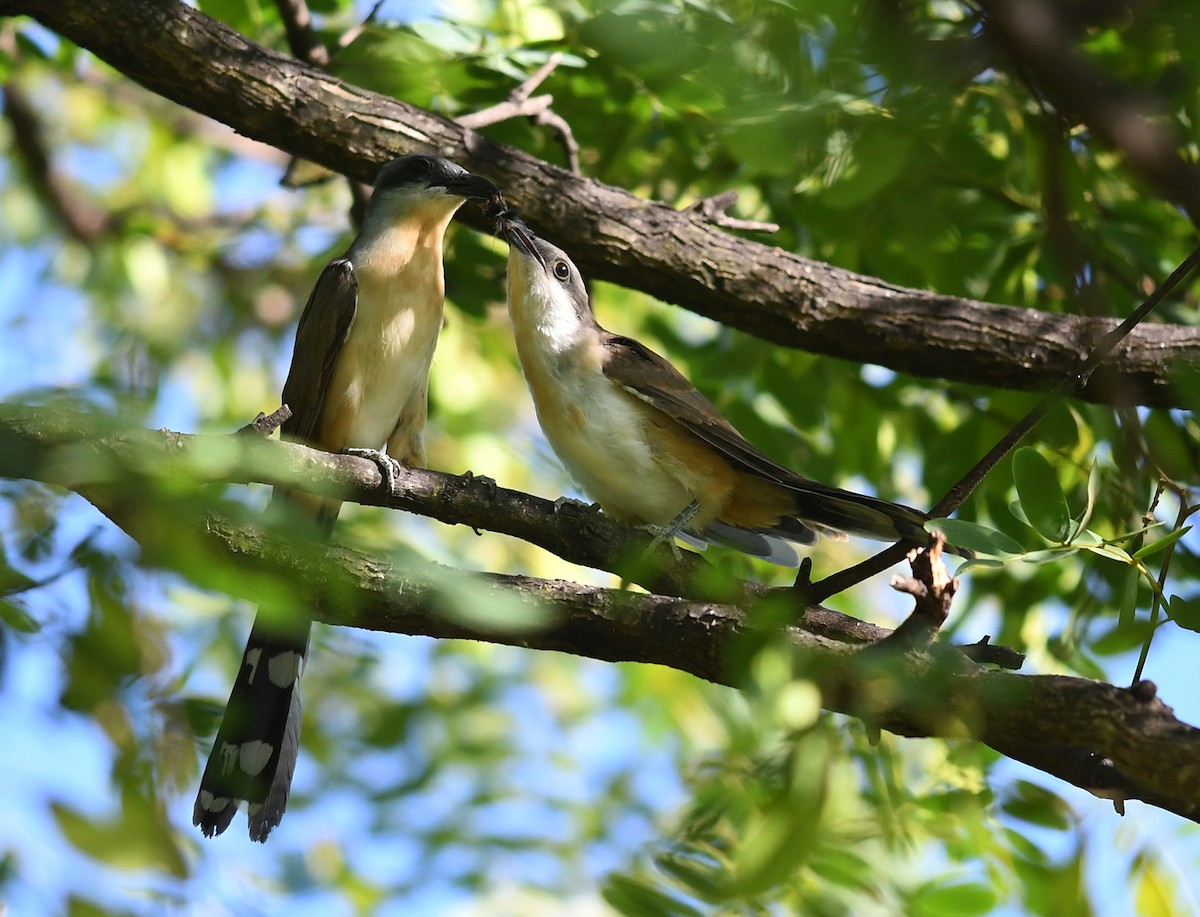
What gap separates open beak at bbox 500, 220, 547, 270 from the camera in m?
4.74

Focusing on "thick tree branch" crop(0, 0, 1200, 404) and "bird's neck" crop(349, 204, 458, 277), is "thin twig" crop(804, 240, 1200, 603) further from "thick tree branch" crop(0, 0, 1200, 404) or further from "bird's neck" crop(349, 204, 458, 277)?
"bird's neck" crop(349, 204, 458, 277)

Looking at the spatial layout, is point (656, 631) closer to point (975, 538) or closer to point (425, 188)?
point (975, 538)

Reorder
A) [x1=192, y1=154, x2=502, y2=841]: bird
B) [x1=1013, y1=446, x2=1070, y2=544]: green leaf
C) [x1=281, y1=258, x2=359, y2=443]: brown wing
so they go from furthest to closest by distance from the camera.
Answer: [x1=281, y1=258, x2=359, y2=443]: brown wing < [x1=192, y1=154, x2=502, y2=841]: bird < [x1=1013, y1=446, x2=1070, y2=544]: green leaf

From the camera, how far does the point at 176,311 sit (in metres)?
7.62

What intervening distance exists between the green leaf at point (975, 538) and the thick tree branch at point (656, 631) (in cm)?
21

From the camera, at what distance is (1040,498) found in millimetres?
2496

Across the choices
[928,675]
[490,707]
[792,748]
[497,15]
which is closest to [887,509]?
[928,675]

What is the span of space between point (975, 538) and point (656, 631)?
99 cm

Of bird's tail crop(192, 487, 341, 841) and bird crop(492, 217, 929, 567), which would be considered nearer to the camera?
bird's tail crop(192, 487, 341, 841)

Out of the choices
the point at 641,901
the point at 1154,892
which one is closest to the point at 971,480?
the point at 1154,892

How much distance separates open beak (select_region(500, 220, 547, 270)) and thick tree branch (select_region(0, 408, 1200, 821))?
6.24ft

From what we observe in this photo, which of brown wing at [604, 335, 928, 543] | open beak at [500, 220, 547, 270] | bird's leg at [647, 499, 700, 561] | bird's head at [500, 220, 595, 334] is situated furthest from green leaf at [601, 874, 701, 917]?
open beak at [500, 220, 547, 270]

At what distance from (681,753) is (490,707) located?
47.9 inches

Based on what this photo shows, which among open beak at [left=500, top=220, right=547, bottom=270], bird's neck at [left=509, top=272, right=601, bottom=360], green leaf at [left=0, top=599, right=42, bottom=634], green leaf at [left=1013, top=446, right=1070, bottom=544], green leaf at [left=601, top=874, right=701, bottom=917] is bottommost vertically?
green leaf at [left=601, top=874, right=701, bottom=917]
